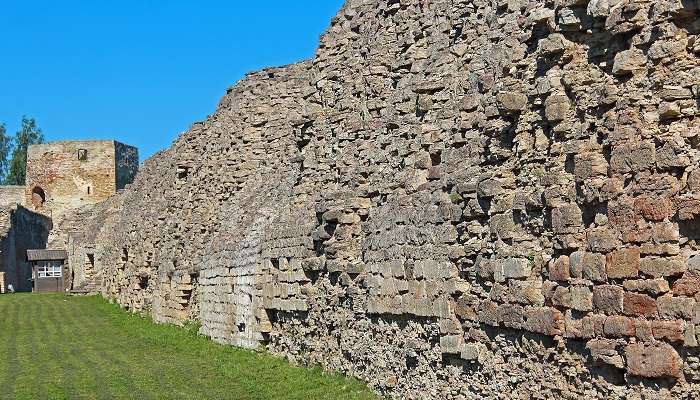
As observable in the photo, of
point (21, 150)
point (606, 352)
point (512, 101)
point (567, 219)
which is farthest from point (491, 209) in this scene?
point (21, 150)

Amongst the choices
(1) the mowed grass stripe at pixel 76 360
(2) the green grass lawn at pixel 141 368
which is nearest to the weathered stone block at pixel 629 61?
(2) the green grass lawn at pixel 141 368

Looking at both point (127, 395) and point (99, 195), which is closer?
point (127, 395)

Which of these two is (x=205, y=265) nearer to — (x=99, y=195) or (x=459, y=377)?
(x=459, y=377)

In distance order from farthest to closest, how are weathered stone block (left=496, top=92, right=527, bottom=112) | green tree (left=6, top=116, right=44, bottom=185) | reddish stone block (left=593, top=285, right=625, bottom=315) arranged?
green tree (left=6, top=116, right=44, bottom=185) < weathered stone block (left=496, top=92, right=527, bottom=112) < reddish stone block (left=593, top=285, right=625, bottom=315)

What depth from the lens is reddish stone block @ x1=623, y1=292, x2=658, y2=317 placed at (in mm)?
6445

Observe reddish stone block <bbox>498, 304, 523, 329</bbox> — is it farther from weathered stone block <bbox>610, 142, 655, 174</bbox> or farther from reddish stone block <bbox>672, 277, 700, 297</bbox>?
reddish stone block <bbox>672, 277, 700, 297</bbox>

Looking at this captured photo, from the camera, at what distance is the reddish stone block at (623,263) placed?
6590mm

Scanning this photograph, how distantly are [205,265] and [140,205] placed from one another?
11473 millimetres

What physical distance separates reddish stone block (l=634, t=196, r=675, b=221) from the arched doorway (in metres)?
49.7

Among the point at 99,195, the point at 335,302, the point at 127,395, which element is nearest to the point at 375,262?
the point at 335,302

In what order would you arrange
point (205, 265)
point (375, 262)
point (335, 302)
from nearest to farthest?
point (375, 262), point (335, 302), point (205, 265)

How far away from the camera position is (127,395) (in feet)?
41.5

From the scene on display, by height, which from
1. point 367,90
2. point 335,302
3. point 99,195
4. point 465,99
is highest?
point 99,195

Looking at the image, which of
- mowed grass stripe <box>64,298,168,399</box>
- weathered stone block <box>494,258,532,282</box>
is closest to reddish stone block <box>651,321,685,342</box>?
weathered stone block <box>494,258,532,282</box>
